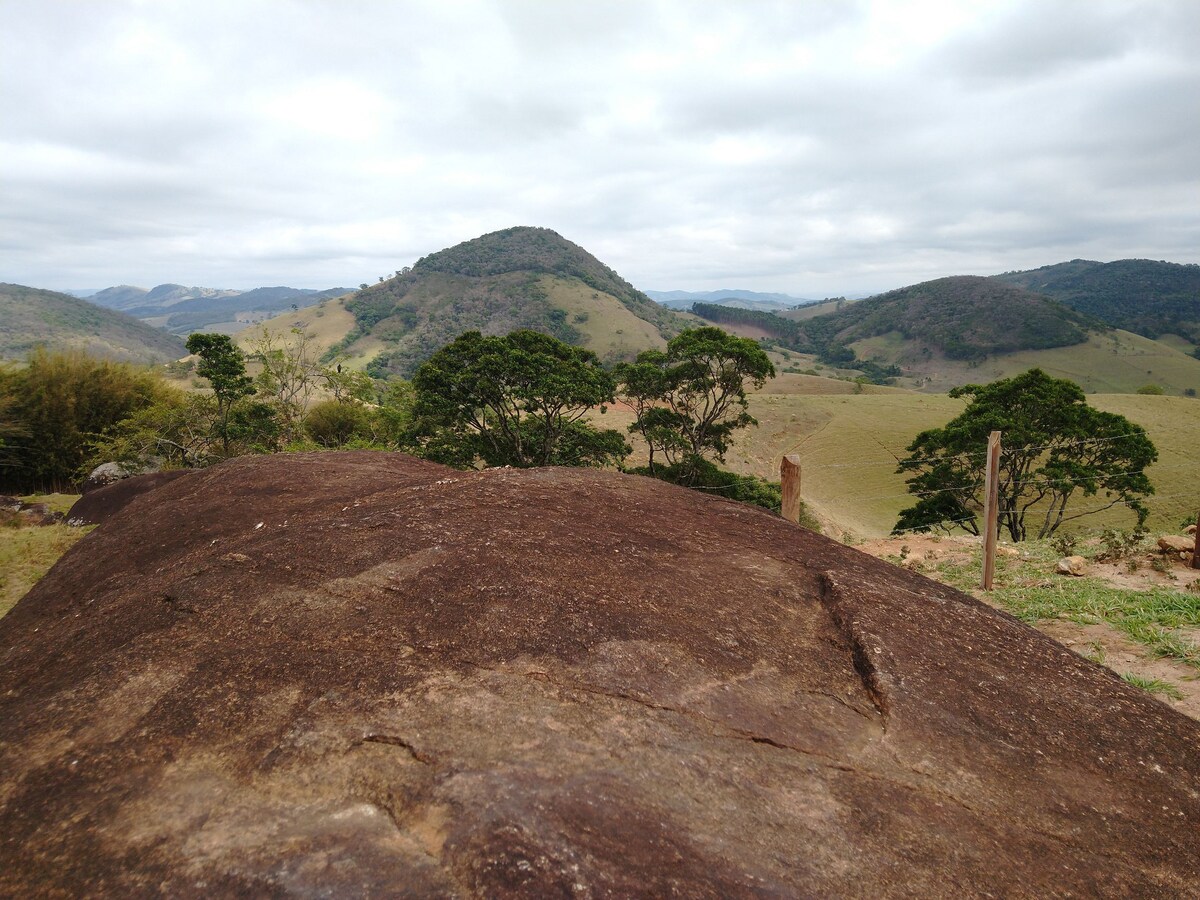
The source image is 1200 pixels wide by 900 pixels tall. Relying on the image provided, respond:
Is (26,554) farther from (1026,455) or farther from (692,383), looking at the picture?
(1026,455)

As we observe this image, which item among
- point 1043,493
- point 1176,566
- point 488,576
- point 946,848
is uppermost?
point 488,576

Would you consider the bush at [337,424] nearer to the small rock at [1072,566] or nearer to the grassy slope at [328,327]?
the small rock at [1072,566]

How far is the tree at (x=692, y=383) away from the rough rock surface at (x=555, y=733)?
1874cm

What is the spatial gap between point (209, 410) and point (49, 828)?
1099 inches

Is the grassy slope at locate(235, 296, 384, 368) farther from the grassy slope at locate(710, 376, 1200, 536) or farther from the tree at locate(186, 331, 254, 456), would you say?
the tree at locate(186, 331, 254, 456)

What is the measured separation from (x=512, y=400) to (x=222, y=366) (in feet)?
33.7

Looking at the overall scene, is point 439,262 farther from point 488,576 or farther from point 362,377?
point 488,576

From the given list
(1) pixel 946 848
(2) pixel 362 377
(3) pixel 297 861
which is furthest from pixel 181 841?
(2) pixel 362 377

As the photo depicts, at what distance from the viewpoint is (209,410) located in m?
26.5

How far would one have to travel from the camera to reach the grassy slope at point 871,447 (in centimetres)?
3288

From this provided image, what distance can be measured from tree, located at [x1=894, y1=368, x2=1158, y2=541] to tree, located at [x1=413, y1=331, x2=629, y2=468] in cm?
1124

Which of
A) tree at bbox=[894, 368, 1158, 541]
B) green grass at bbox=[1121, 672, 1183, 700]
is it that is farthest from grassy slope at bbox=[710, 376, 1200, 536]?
green grass at bbox=[1121, 672, 1183, 700]

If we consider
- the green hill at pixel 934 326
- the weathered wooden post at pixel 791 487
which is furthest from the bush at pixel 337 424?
the green hill at pixel 934 326

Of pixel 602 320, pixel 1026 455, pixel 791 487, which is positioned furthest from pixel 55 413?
pixel 602 320
